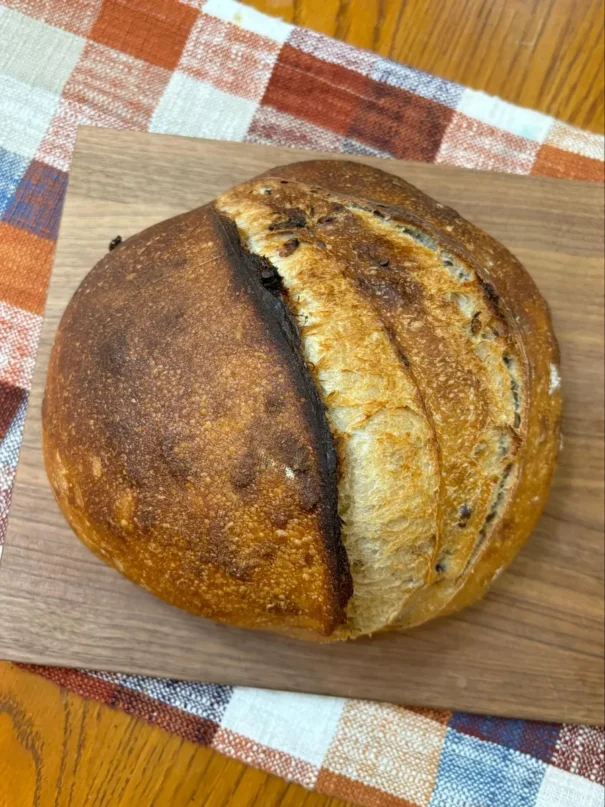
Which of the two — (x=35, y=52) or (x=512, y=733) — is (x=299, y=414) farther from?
(x=35, y=52)

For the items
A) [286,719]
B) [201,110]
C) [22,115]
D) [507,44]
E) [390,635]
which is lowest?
[286,719]

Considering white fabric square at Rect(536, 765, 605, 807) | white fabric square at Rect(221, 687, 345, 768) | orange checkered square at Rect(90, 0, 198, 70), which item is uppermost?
orange checkered square at Rect(90, 0, 198, 70)

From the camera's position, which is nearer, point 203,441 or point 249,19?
point 203,441

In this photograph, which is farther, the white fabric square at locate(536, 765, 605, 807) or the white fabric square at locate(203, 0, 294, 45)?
the white fabric square at locate(203, 0, 294, 45)

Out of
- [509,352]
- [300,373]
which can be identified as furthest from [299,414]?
[509,352]

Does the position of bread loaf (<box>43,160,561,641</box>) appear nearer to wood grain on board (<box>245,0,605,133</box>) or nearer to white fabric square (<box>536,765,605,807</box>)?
white fabric square (<box>536,765,605,807</box>)

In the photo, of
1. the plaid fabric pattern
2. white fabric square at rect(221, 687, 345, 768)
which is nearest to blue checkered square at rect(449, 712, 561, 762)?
the plaid fabric pattern

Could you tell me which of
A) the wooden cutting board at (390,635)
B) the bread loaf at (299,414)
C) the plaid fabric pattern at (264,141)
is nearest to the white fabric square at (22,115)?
the plaid fabric pattern at (264,141)
